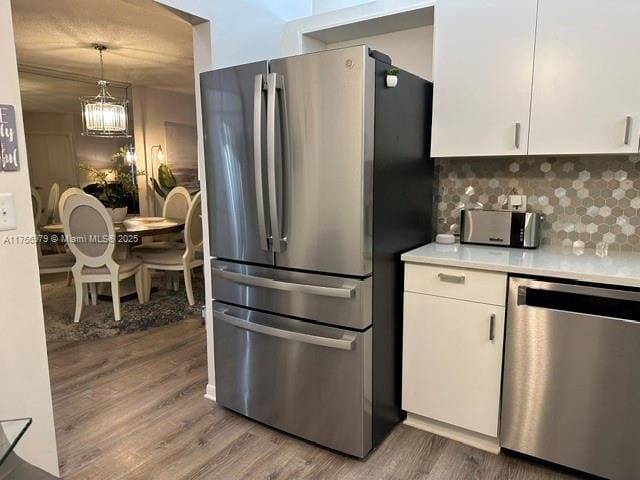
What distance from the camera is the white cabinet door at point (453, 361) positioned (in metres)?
1.93

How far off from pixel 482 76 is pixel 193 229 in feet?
9.92

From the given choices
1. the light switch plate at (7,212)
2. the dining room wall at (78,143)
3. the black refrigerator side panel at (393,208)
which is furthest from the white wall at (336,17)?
the dining room wall at (78,143)

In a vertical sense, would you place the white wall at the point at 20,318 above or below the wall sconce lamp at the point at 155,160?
below

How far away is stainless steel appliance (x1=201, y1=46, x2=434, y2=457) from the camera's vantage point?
5.88 feet

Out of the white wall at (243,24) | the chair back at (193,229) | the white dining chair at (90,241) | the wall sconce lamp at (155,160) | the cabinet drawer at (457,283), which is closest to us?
the cabinet drawer at (457,283)

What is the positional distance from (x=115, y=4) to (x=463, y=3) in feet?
7.64

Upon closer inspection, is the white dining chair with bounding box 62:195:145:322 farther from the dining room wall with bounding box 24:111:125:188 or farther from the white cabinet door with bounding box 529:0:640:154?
the dining room wall with bounding box 24:111:125:188

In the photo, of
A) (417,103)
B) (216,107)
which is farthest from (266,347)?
(417,103)

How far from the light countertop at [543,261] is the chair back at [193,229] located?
250cm

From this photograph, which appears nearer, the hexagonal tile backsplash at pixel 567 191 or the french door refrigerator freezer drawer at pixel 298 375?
the french door refrigerator freezer drawer at pixel 298 375

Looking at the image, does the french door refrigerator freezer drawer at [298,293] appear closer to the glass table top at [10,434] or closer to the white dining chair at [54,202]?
the glass table top at [10,434]

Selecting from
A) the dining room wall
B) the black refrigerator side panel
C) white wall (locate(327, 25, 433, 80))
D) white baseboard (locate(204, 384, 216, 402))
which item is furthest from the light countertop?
the dining room wall

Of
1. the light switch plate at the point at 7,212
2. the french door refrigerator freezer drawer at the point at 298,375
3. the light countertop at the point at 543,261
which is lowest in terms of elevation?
the french door refrigerator freezer drawer at the point at 298,375

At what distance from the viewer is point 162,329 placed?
364 centimetres
